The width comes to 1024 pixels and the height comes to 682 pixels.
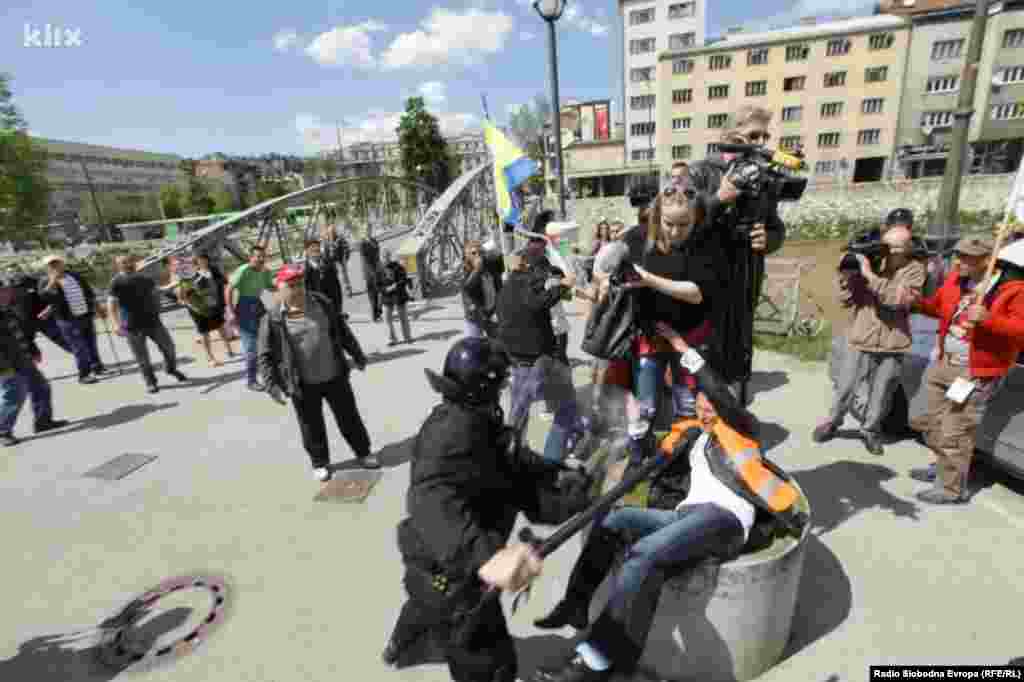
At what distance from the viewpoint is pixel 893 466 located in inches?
166

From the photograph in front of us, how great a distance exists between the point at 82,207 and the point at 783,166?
353ft

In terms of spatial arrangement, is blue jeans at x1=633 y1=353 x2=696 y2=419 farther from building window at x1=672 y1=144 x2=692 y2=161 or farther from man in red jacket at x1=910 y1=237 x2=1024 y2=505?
building window at x1=672 y1=144 x2=692 y2=161

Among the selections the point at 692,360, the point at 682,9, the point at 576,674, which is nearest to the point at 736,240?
the point at 692,360

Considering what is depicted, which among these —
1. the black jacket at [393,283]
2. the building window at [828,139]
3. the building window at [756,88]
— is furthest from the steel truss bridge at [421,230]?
the building window at [828,139]

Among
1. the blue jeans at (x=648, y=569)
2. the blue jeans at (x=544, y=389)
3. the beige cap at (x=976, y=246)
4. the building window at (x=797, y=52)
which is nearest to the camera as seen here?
the blue jeans at (x=648, y=569)

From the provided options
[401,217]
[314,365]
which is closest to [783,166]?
[314,365]

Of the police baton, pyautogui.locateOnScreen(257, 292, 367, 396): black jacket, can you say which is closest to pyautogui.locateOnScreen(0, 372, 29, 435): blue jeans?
pyautogui.locateOnScreen(257, 292, 367, 396): black jacket

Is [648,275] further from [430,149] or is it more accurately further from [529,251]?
[430,149]

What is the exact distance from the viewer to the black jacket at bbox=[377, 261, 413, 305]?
27.7 feet

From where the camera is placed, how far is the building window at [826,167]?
4447cm

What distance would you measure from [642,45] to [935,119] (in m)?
27.4

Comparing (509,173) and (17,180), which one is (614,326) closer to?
(509,173)

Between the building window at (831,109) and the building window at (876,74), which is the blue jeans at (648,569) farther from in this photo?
the building window at (876,74)

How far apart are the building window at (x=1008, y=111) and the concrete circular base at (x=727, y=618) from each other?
57769 millimetres
